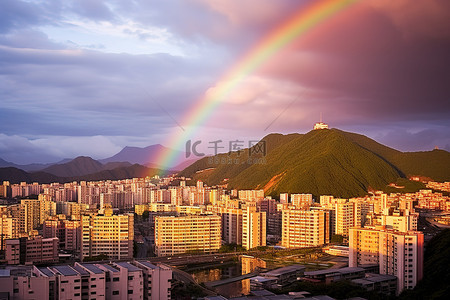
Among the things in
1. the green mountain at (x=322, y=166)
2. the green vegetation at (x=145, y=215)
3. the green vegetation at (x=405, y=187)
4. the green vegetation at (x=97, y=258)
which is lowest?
the green vegetation at (x=145, y=215)

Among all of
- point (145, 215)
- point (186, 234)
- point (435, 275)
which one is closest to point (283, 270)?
point (435, 275)

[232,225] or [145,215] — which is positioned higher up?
[232,225]

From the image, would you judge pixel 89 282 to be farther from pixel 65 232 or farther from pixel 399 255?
pixel 65 232

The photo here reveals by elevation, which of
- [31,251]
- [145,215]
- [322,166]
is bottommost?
[145,215]

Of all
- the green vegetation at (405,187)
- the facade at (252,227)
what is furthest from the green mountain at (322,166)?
the facade at (252,227)

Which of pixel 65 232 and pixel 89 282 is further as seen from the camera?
pixel 65 232

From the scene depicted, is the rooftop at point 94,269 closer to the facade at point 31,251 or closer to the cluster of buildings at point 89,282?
the cluster of buildings at point 89,282

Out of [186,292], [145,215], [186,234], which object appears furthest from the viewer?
[145,215]
